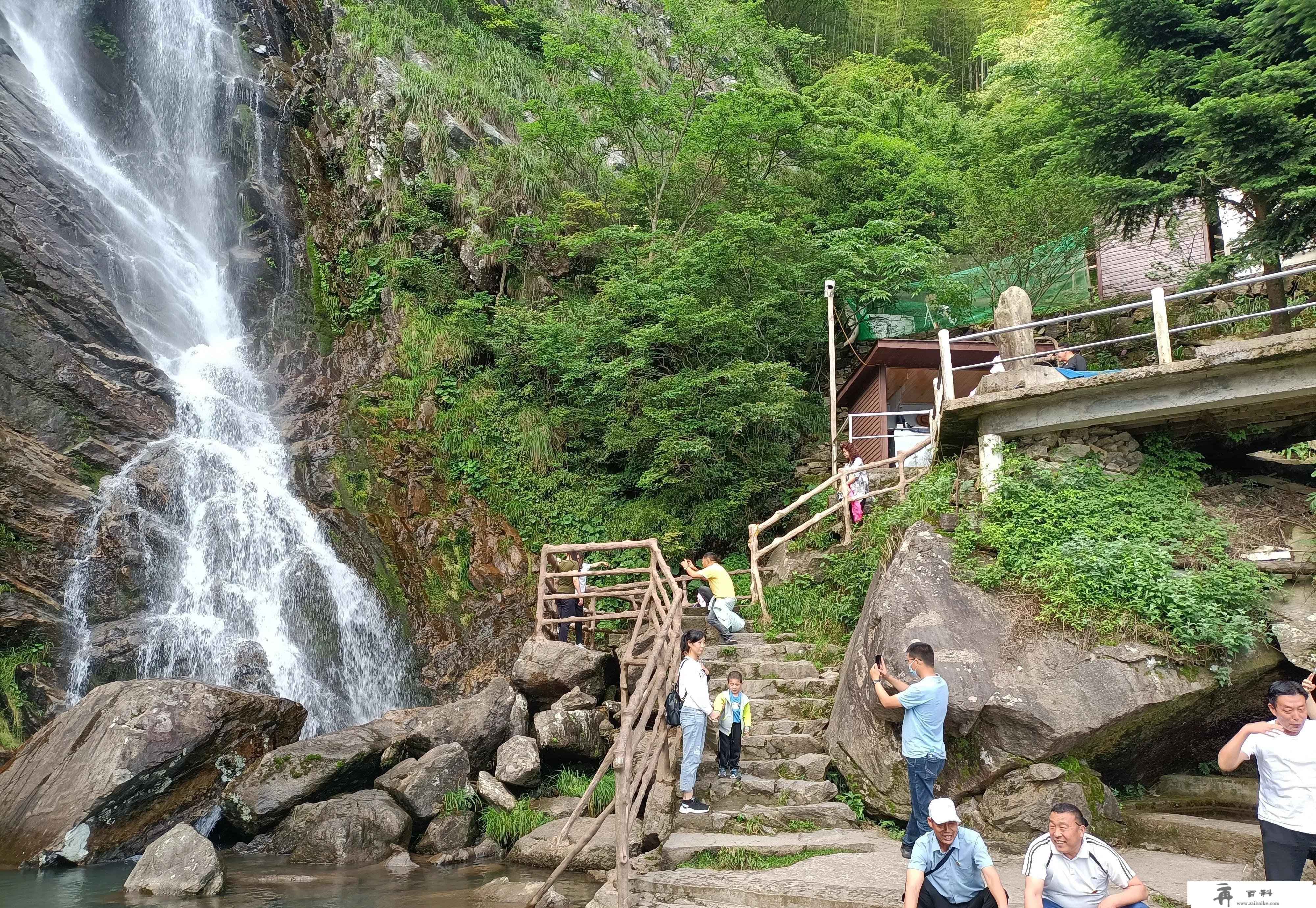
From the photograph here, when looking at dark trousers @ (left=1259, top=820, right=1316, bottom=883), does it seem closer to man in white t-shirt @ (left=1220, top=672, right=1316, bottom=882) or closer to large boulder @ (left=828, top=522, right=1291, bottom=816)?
man in white t-shirt @ (left=1220, top=672, right=1316, bottom=882)

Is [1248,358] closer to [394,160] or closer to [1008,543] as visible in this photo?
[1008,543]

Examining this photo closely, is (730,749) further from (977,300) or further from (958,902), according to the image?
(977,300)

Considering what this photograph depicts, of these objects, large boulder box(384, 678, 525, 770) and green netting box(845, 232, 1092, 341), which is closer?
large boulder box(384, 678, 525, 770)

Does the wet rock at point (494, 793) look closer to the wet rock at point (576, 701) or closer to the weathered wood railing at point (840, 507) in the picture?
the wet rock at point (576, 701)

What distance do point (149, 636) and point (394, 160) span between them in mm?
13392

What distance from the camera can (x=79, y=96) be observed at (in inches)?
829

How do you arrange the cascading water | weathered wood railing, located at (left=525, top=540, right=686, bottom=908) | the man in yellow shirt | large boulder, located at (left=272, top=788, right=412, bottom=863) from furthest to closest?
the cascading water < the man in yellow shirt < large boulder, located at (left=272, top=788, right=412, bottom=863) < weathered wood railing, located at (left=525, top=540, right=686, bottom=908)

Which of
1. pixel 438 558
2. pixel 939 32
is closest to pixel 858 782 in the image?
pixel 438 558

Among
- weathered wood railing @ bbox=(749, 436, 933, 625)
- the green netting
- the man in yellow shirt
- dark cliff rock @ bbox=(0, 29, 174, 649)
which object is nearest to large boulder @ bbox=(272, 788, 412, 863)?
the man in yellow shirt

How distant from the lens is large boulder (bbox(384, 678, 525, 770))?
Answer: 406 inches

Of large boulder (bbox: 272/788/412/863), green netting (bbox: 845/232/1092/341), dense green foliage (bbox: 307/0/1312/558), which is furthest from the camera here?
green netting (bbox: 845/232/1092/341)

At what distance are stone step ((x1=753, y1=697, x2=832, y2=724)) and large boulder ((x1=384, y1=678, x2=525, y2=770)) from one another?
3183 mm

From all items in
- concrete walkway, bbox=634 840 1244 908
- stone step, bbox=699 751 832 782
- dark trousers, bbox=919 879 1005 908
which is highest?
dark trousers, bbox=919 879 1005 908

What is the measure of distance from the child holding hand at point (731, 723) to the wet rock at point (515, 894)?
1.90 m
